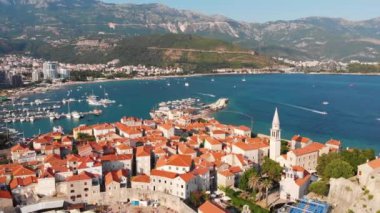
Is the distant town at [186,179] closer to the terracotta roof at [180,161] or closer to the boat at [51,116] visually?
the terracotta roof at [180,161]

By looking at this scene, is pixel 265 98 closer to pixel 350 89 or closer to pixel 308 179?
pixel 350 89

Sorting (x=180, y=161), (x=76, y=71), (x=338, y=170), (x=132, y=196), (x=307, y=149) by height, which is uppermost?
(x=338, y=170)

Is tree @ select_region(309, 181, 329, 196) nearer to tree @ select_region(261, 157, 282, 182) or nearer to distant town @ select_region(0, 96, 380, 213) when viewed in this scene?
distant town @ select_region(0, 96, 380, 213)

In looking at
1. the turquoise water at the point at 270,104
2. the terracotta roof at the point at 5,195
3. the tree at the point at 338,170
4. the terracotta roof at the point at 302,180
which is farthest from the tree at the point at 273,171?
the turquoise water at the point at 270,104

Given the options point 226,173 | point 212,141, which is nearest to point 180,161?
point 226,173

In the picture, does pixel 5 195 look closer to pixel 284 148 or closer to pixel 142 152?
pixel 142 152

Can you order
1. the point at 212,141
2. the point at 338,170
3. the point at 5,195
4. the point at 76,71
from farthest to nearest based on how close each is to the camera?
1. the point at 76,71
2. the point at 212,141
3. the point at 338,170
4. the point at 5,195

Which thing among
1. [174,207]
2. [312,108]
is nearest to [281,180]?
[174,207]

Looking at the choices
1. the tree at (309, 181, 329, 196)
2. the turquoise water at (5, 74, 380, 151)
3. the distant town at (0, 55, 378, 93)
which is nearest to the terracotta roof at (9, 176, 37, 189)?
the tree at (309, 181, 329, 196)
